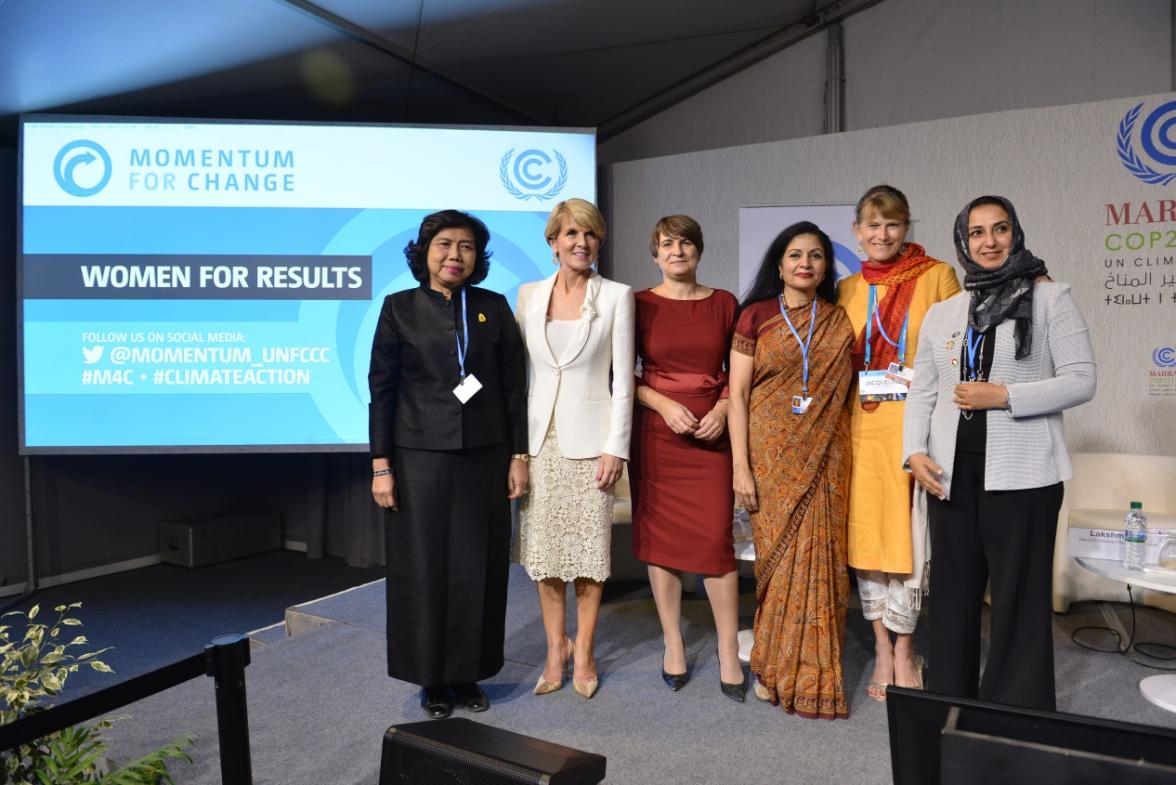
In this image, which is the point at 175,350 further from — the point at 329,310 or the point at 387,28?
the point at 387,28

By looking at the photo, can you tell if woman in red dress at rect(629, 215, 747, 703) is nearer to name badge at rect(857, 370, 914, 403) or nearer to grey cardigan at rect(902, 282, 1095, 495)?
name badge at rect(857, 370, 914, 403)

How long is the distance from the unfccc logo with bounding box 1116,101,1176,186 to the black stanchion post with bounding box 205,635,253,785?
399cm

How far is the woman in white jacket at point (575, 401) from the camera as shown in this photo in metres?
2.38

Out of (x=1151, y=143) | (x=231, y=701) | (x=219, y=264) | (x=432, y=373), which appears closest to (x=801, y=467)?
(x=432, y=373)

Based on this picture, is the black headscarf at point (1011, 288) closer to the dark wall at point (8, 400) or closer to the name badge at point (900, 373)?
the name badge at point (900, 373)

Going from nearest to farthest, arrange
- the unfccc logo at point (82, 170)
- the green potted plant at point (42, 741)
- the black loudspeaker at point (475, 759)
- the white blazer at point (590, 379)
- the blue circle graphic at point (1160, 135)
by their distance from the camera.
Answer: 1. the black loudspeaker at point (475, 759)
2. the green potted plant at point (42, 741)
3. the white blazer at point (590, 379)
4. the blue circle graphic at point (1160, 135)
5. the unfccc logo at point (82, 170)

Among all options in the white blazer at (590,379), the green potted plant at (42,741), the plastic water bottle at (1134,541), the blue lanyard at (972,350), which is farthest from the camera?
the plastic water bottle at (1134,541)

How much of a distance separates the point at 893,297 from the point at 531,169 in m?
2.34

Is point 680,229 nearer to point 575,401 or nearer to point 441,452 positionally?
point 575,401

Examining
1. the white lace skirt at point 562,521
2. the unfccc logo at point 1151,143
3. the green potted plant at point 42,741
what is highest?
the unfccc logo at point 1151,143

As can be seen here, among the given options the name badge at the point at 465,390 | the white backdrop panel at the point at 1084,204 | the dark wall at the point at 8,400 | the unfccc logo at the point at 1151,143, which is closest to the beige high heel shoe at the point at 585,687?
the name badge at the point at 465,390

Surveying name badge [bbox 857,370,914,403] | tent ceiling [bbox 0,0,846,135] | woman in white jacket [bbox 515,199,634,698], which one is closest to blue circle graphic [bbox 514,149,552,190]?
tent ceiling [bbox 0,0,846,135]

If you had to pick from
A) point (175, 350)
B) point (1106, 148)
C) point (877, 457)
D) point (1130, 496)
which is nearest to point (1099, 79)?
point (1106, 148)

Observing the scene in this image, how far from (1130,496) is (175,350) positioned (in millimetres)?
4375
